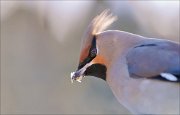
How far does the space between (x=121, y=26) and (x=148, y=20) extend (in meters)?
1.56

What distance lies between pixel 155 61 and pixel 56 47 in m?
5.36

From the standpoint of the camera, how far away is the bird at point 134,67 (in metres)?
2.72

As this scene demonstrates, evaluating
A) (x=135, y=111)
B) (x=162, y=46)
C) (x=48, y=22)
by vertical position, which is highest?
(x=162, y=46)

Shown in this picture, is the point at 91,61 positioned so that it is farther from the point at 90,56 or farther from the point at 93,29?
the point at 93,29

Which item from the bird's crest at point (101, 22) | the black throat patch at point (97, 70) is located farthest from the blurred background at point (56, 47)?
the black throat patch at point (97, 70)

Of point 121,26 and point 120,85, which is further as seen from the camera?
point 121,26

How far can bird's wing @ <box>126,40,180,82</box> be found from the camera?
2.81m

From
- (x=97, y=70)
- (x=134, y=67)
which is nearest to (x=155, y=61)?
(x=134, y=67)

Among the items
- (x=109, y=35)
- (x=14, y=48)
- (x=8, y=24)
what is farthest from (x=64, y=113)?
(x=109, y=35)

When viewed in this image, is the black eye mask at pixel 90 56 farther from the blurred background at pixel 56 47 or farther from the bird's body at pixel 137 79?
the blurred background at pixel 56 47

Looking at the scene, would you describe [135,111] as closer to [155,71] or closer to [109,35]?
[155,71]

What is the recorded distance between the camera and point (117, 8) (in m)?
9.70

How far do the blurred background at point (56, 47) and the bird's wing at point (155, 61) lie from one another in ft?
9.41

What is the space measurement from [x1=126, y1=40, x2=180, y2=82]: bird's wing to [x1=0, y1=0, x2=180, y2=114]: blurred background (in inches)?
113
